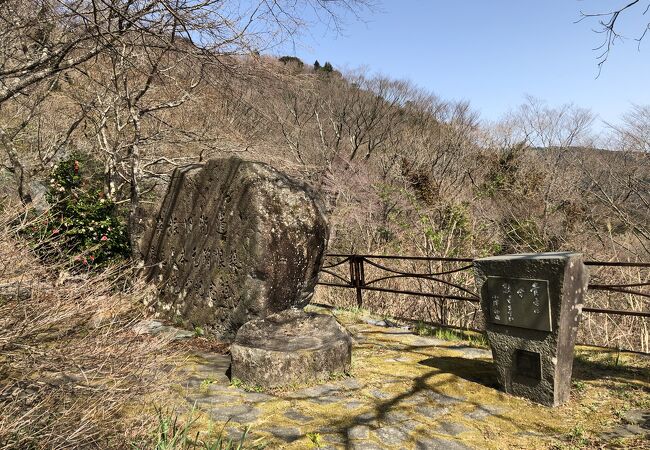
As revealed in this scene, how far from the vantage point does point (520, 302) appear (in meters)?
4.06

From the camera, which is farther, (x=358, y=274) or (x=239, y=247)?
(x=358, y=274)

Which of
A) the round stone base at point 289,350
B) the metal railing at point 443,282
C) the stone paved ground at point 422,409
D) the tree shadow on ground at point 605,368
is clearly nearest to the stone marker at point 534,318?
the stone paved ground at point 422,409

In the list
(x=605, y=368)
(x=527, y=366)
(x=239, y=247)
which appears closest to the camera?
(x=527, y=366)

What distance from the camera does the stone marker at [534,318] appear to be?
3844 millimetres

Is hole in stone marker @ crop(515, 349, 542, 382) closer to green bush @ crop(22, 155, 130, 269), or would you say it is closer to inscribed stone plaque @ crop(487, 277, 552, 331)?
inscribed stone plaque @ crop(487, 277, 552, 331)

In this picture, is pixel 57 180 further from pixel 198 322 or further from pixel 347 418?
pixel 347 418

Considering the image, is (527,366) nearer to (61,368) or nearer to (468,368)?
(468,368)

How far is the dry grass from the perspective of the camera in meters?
2.27

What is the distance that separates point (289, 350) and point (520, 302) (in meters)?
2.25

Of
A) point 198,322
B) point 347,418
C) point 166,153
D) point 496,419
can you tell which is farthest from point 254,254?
point 166,153

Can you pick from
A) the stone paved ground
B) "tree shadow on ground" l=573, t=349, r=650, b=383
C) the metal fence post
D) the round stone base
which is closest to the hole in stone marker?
the stone paved ground

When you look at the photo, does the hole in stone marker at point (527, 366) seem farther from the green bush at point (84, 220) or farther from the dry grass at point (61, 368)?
the green bush at point (84, 220)

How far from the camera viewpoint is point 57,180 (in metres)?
7.79

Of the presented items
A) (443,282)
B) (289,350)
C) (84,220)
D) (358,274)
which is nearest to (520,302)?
(289,350)
